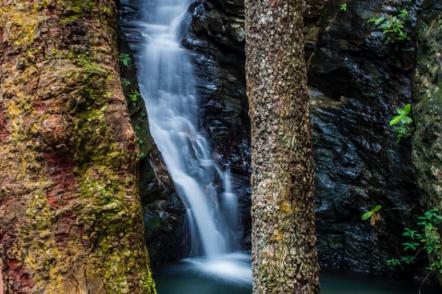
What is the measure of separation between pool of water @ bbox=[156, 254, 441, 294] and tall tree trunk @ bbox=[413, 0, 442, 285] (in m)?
1.20

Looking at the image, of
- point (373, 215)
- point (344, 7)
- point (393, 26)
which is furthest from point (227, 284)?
point (344, 7)

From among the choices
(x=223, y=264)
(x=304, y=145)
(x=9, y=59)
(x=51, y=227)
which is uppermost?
(x=9, y=59)

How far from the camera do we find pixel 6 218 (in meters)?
1.05

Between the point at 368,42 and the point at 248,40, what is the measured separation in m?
5.70

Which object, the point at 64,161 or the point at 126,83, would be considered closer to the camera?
the point at 64,161

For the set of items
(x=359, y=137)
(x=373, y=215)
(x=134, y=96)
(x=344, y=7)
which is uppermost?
(x=344, y=7)

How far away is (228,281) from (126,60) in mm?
4047

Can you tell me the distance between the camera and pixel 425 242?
289 inches

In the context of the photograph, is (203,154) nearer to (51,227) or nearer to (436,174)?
(436,174)

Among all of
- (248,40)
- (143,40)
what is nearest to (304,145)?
(248,40)

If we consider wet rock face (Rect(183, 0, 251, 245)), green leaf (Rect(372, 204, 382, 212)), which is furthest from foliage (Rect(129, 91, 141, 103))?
green leaf (Rect(372, 204, 382, 212))

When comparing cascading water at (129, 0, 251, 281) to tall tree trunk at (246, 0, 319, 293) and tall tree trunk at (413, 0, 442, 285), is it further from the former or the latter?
tall tree trunk at (246, 0, 319, 293)

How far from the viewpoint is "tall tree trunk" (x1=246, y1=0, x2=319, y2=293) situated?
332cm

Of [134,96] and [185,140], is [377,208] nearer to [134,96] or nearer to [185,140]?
[185,140]
